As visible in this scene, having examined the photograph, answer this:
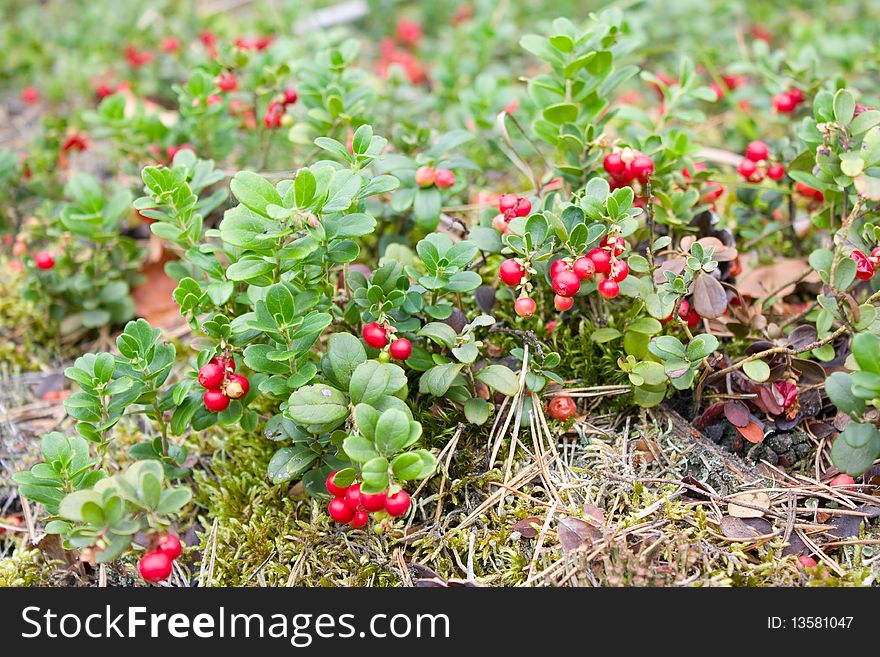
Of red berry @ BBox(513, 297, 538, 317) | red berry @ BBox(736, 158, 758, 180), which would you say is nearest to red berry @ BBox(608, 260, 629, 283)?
red berry @ BBox(513, 297, 538, 317)

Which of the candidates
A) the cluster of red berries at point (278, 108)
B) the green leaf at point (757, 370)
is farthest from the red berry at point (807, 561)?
the cluster of red berries at point (278, 108)

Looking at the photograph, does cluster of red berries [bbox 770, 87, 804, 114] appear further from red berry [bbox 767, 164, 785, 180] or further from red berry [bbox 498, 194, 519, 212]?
red berry [bbox 498, 194, 519, 212]

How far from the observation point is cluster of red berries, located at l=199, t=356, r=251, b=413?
2451 mm

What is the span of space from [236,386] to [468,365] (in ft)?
2.55

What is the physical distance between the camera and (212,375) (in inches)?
96.3

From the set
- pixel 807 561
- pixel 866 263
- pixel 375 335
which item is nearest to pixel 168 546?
pixel 375 335

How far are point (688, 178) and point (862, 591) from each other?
164 cm

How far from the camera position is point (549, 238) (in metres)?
2.56

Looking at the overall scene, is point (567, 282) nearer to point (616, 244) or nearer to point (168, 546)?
point (616, 244)

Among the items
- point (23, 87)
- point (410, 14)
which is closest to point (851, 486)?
point (410, 14)

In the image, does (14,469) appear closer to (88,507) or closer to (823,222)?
(88,507)

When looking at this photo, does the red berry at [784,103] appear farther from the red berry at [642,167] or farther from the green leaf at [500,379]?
the green leaf at [500,379]

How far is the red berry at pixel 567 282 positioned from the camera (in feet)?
8.04

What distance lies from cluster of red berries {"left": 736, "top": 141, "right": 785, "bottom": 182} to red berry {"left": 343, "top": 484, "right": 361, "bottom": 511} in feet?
6.71
